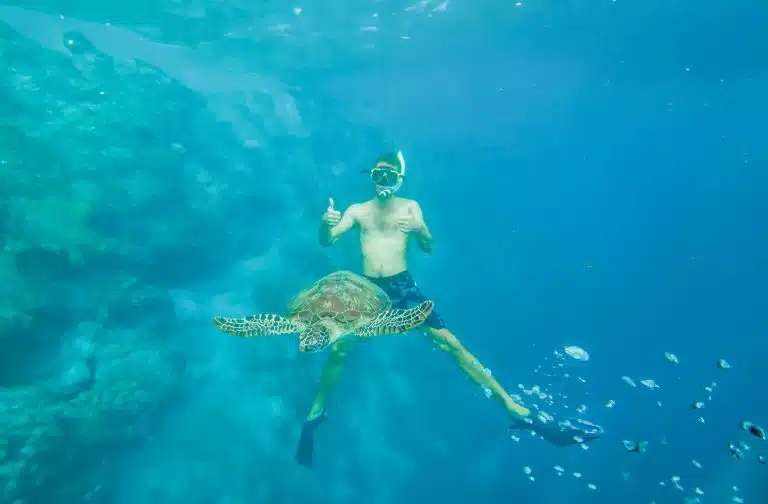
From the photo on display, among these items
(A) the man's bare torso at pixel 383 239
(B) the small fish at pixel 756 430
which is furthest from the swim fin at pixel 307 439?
(B) the small fish at pixel 756 430

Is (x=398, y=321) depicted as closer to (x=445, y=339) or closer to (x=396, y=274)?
(x=396, y=274)

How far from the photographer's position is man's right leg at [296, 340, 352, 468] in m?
7.11

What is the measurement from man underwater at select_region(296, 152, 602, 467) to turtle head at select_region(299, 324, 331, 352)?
7.73 feet

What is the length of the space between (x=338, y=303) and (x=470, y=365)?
3.31 metres

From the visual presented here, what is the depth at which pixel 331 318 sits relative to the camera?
4746mm

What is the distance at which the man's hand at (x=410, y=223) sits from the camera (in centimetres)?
691

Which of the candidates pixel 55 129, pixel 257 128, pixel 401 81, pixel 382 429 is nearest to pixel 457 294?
pixel 382 429

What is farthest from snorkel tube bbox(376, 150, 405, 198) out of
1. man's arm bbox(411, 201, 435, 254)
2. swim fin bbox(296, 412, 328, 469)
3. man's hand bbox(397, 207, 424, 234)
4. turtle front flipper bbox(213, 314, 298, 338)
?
swim fin bbox(296, 412, 328, 469)

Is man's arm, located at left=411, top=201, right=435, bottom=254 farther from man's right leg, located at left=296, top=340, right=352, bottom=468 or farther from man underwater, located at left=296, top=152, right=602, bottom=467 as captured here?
man's right leg, located at left=296, top=340, right=352, bottom=468

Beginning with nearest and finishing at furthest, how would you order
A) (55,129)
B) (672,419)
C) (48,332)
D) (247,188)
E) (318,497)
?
(48,332), (318,497), (55,129), (247,188), (672,419)

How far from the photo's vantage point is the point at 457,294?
17.9 m

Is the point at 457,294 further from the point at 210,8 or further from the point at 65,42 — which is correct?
the point at 65,42

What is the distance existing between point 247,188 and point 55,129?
6.03 metres

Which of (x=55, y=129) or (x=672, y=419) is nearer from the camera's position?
(x=55, y=129)
